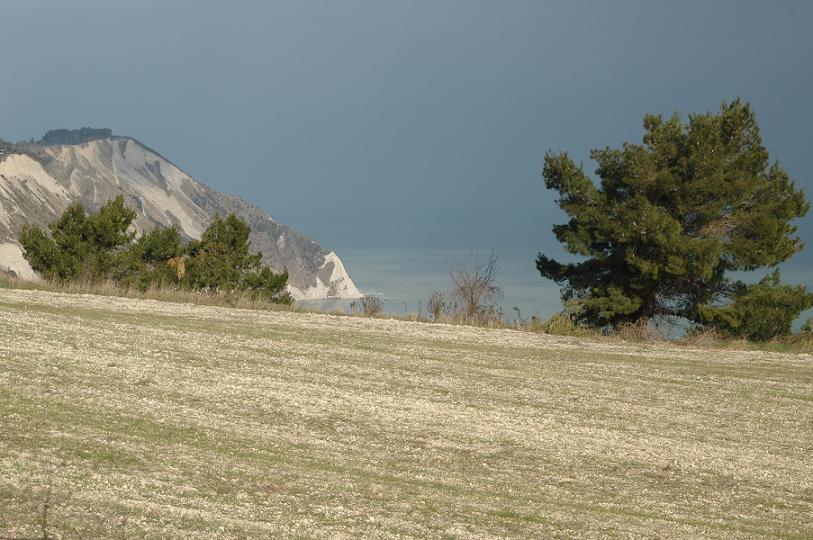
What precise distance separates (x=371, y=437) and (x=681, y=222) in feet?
80.5

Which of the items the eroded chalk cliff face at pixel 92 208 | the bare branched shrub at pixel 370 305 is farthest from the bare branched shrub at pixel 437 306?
the eroded chalk cliff face at pixel 92 208

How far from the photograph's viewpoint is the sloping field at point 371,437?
8.96 metres

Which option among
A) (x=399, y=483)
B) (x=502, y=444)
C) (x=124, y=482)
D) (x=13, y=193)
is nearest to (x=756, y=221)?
(x=502, y=444)

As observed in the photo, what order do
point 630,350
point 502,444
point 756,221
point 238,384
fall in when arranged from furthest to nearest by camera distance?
point 756,221, point 630,350, point 238,384, point 502,444

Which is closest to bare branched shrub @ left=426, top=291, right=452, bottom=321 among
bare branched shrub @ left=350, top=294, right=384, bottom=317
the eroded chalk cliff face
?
bare branched shrub @ left=350, top=294, right=384, bottom=317

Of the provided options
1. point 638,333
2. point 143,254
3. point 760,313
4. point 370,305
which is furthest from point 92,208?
point 638,333

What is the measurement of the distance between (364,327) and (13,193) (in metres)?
132

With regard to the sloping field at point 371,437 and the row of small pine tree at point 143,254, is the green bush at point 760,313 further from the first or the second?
the row of small pine tree at point 143,254

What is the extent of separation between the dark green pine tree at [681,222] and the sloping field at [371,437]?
10562mm

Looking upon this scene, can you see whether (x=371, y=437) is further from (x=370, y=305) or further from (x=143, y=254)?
(x=143, y=254)

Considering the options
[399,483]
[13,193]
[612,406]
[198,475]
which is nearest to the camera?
[198,475]

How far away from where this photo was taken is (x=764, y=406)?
59.6 ft

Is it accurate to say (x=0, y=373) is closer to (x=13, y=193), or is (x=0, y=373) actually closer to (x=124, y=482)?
(x=124, y=482)

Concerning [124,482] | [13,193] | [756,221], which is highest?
[13,193]
